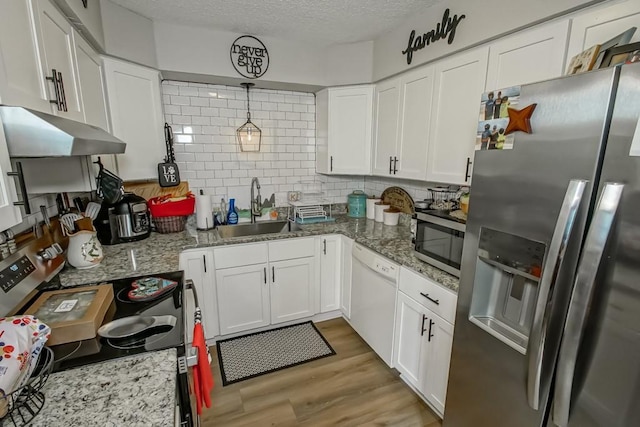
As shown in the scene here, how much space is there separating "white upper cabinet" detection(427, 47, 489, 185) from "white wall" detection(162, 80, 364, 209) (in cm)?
140

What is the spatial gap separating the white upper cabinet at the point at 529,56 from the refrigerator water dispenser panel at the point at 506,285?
2.87 ft

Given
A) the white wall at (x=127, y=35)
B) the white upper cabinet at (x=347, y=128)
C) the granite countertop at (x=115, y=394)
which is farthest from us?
the white upper cabinet at (x=347, y=128)

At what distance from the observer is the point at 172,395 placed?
0.81 metres

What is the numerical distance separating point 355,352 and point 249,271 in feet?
3.50

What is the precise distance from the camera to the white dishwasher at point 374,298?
2.03 metres

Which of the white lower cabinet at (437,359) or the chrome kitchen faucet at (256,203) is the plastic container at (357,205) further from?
the white lower cabinet at (437,359)

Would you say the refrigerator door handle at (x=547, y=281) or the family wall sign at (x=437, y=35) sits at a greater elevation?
the family wall sign at (x=437, y=35)

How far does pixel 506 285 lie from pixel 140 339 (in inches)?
55.5

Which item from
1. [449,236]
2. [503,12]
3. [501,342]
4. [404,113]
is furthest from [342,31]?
[501,342]

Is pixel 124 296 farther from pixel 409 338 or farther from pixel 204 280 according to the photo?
pixel 409 338

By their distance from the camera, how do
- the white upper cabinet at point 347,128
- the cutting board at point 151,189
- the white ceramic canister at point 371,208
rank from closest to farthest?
the cutting board at point 151,189
the white upper cabinet at point 347,128
the white ceramic canister at point 371,208

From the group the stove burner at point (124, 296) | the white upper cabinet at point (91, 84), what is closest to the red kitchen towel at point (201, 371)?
the stove burner at point (124, 296)

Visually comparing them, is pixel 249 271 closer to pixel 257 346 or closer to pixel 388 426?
pixel 257 346

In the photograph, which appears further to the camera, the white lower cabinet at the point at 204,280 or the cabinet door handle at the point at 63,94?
the white lower cabinet at the point at 204,280
